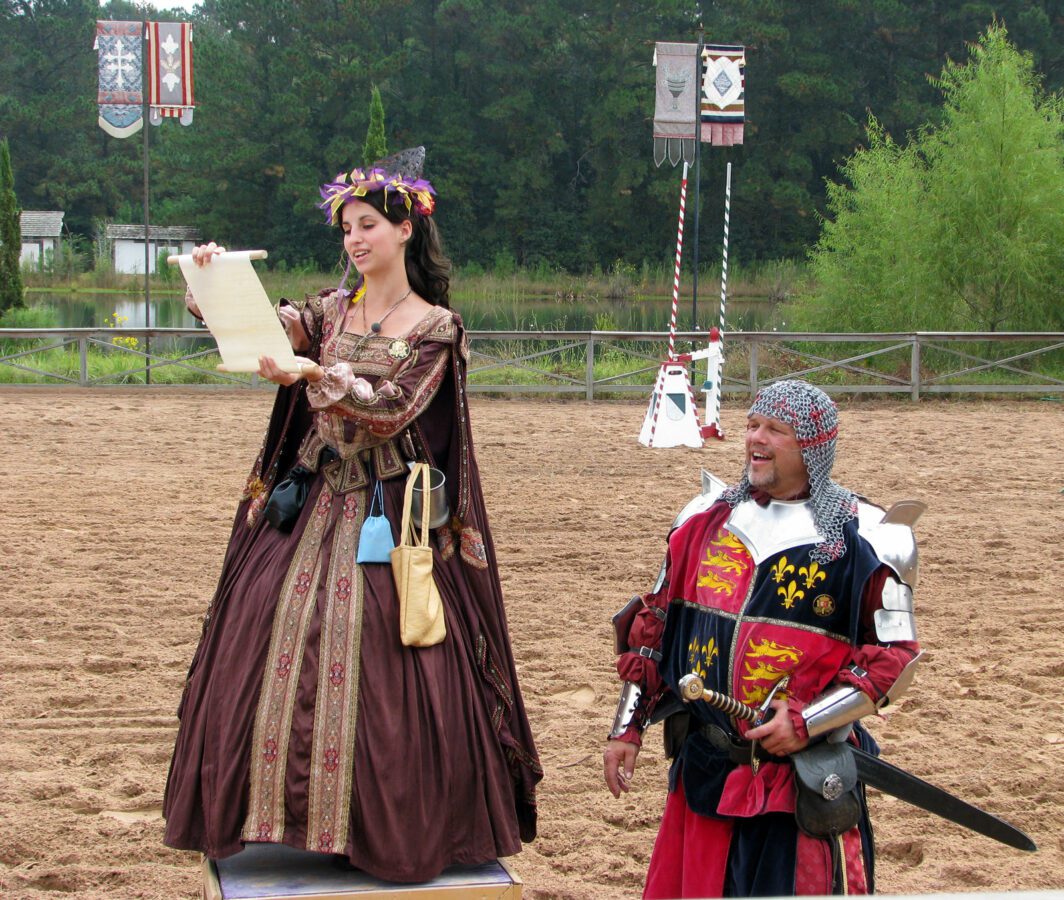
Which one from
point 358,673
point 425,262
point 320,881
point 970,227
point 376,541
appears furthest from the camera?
point 970,227

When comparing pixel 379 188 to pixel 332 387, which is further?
pixel 379 188

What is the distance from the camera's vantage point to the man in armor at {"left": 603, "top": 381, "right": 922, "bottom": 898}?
8.08 feet

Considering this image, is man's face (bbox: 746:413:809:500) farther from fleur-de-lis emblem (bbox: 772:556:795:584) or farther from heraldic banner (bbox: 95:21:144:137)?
heraldic banner (bbox: 95:21:144:137)

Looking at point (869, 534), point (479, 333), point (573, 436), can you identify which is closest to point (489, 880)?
point (869, 534)

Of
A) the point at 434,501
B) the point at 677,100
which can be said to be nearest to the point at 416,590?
the point at 434,501

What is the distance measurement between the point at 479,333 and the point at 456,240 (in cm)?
2739

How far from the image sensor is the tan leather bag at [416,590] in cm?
288

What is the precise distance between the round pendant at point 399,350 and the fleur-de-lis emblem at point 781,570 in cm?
103

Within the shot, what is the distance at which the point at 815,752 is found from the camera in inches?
97.7

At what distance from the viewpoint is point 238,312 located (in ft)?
9.09

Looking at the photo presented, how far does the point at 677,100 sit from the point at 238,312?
43.0ft

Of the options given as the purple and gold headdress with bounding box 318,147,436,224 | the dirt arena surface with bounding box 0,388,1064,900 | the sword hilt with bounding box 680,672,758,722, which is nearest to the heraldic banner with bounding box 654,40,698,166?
the dirt arena surface with bounding box 0,388,1064,900

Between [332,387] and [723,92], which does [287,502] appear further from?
[723,92]

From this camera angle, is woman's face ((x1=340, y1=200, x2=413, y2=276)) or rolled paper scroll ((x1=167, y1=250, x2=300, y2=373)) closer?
rolled paper scroll ((x1=167, y1=250, x2=300, y2=373))
